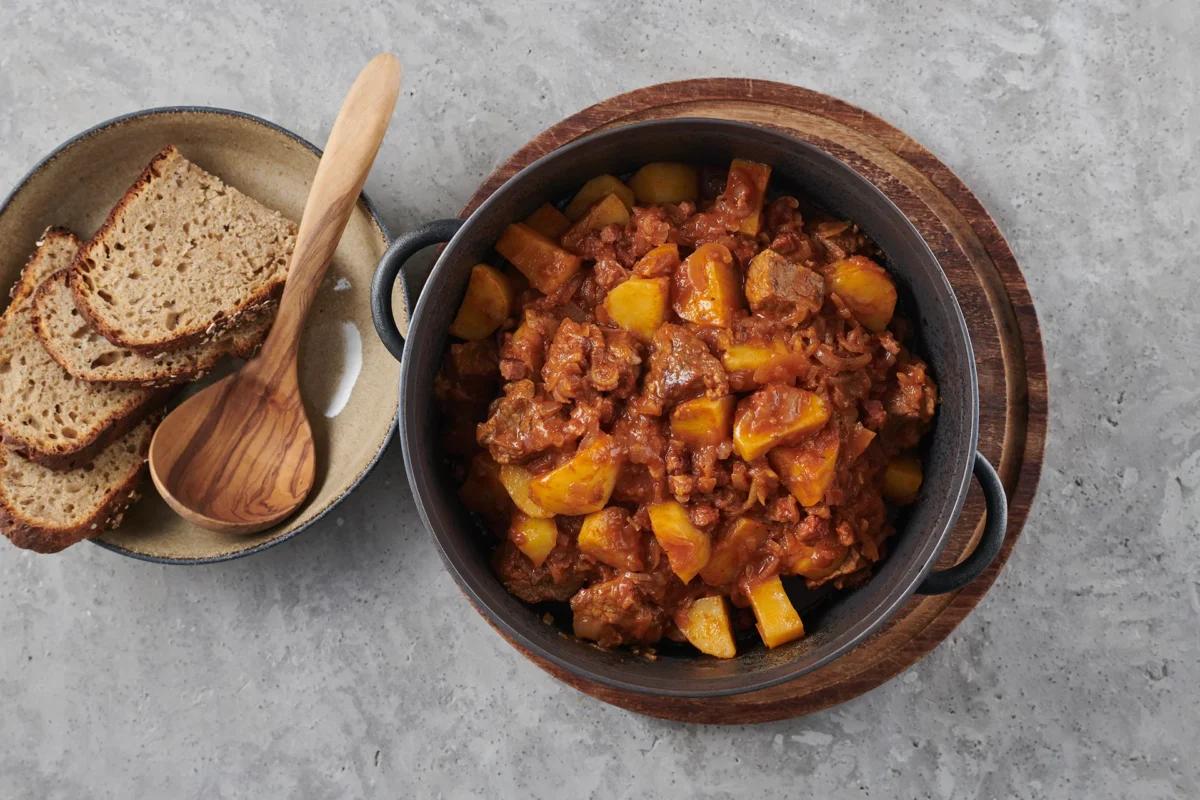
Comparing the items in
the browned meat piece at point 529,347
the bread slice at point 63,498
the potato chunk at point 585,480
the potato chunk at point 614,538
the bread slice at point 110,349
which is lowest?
the bread slice at point 63,498

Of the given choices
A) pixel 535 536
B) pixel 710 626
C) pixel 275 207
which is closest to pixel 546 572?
pixel 535 536

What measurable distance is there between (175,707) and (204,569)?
0.51 meters

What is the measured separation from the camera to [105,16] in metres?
3.53

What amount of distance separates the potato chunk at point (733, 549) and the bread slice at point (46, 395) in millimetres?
2014

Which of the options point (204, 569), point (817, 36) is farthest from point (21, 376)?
point (817, 36)

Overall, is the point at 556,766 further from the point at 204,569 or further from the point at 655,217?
the point at 655,217

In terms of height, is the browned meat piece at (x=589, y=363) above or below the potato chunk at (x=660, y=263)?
below

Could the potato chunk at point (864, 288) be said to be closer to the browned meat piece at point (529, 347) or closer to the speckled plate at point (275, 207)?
the browned meat piece at point (529, 347)

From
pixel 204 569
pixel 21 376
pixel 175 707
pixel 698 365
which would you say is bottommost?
pixel 175 707

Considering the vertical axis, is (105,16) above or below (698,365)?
below

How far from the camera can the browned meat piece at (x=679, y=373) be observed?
248cm

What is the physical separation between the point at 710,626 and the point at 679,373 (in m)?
0.74

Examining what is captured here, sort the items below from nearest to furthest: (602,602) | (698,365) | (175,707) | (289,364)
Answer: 1. (698,365)
2. (602,602)
3. (289,364)
4. (175,707)

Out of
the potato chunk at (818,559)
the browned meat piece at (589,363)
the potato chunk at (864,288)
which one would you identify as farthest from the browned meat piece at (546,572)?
the potato chunk at (864,288)
